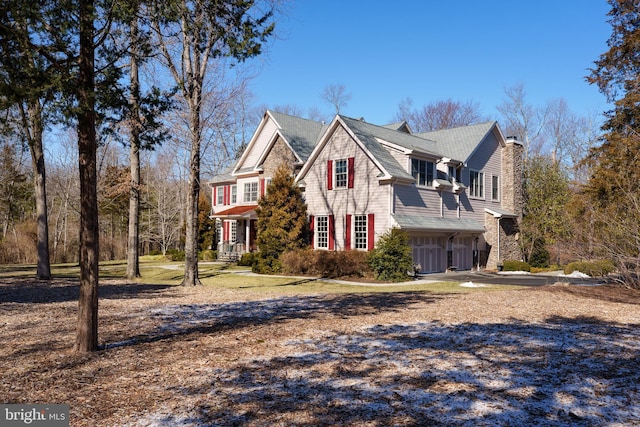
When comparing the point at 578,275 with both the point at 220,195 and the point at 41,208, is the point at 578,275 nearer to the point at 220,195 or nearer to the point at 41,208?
the point at 41,208

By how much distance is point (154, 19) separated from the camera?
Answer: 846 centimetres

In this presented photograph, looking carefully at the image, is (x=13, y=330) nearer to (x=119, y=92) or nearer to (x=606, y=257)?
(x=119, y=92)

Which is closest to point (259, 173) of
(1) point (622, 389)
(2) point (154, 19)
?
(2) point (154, 19)

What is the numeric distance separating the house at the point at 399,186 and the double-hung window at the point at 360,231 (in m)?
0.05

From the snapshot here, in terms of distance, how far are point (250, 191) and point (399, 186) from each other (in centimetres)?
1333

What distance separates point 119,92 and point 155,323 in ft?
14.3

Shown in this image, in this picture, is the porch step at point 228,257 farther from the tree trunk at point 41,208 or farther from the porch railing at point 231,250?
the tree trunk at point 41,208

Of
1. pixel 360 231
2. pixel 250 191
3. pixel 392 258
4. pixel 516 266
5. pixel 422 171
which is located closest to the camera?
pixel 392 258

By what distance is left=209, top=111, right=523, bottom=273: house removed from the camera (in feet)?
78.3

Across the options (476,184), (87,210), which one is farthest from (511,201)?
(87,210)

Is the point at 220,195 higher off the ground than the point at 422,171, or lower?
lower

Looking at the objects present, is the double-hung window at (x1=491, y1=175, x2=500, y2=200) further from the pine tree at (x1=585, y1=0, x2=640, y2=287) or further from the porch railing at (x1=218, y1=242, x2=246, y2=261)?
the porch railing at (x1=218, y1=242, x2=246, y2=261)

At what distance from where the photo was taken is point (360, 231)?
24453 mm

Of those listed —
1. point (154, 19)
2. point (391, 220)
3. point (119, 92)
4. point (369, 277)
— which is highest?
point (154, 19)
